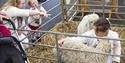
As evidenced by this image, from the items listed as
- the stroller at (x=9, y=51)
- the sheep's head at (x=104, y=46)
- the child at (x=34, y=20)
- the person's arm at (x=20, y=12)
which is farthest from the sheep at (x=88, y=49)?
the child at (x=34, y=20)

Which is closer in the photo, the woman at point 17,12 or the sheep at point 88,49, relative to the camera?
the sheep at point 88,49

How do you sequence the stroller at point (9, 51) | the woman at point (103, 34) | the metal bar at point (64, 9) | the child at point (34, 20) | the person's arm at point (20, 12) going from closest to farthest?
the stroller at point (9, 51)
the woman at point (103, 34)
the person's arm at point (20, 12)
the child at point (34, 20)
the metal bar at point (64, 9)

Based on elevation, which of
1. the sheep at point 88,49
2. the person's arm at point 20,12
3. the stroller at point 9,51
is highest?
the person's arm at point 20,12

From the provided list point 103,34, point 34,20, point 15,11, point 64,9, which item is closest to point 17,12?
point 15,11

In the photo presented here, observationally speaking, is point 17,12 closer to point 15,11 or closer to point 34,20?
point 15,11

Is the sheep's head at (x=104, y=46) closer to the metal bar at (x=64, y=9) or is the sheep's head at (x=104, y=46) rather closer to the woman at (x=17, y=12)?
the woman at (x=17, y=12)

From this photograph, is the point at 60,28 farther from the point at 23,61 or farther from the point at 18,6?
the point at 23,61

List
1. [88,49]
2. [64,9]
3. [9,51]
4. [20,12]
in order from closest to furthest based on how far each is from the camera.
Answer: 1. [9,51]
2. [88,49]
3. [20,12]
4. [64,9]

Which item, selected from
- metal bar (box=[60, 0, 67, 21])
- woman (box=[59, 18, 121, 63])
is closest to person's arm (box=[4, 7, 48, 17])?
woman (box=[59, 18, 121, 63])

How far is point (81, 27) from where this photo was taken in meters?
2.68

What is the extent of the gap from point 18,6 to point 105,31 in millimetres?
875

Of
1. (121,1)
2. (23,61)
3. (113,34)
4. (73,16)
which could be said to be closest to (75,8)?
(73,16)

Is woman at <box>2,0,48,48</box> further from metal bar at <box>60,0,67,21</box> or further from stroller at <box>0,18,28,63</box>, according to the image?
metal bar at <box>60,0,67,21</box>

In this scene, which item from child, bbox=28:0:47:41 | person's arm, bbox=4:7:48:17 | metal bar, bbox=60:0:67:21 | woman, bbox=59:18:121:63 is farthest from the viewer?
metal bar, bbox=60:0:67:21
